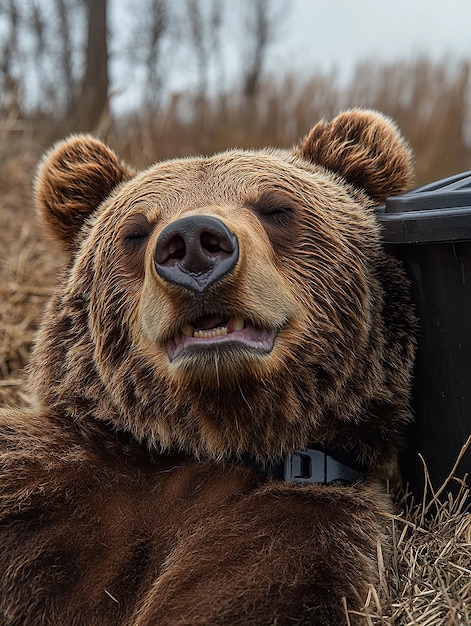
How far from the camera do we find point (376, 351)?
7.12ft

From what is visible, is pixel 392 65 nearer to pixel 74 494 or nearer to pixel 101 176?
pixel 101 176

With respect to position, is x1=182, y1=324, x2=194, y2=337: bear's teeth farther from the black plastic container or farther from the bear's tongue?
the black plastic container

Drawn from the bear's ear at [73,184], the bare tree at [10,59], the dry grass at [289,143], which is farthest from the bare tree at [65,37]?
the bear's ear at [73,184]

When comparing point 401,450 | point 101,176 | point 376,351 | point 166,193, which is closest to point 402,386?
point 376,351

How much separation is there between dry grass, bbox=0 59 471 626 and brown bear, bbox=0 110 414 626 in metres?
0.16

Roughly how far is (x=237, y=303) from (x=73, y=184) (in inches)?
42.8

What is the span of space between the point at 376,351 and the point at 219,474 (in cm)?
63

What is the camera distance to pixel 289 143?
916 cm

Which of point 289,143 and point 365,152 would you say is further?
point 289,143

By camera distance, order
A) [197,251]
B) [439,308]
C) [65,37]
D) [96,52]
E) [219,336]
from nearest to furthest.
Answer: [197,251]
[219,336]
[439,308]
[96,52]
[65,37]

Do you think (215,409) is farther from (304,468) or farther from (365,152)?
(365,152)

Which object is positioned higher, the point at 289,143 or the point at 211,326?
the point at 289,143

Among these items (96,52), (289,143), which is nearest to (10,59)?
(96,52)

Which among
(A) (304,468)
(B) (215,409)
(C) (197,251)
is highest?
(C) (197,251)
